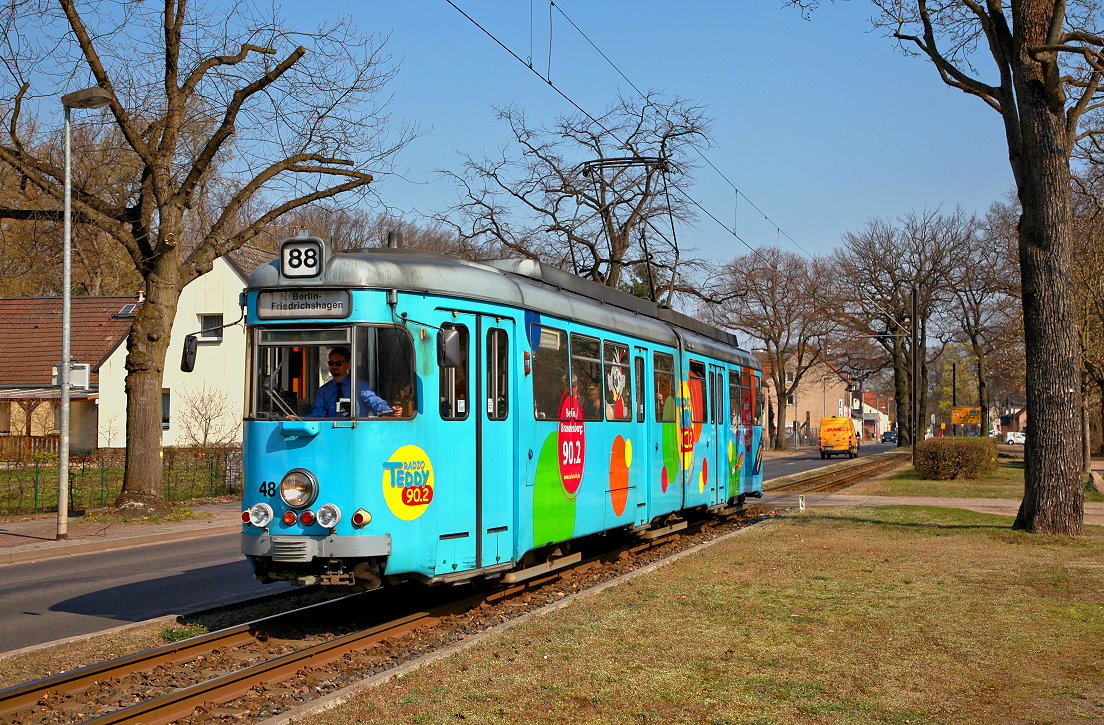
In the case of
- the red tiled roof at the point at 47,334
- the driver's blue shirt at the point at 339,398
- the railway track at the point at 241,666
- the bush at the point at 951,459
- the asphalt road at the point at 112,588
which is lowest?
the asphalt road at the point at 112,588

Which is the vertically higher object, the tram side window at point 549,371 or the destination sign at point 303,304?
Result: the destination sign at point 303,304

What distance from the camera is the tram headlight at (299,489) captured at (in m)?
9.00

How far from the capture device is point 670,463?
15.6 m

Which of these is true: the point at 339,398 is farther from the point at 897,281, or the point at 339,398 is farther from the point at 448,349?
the point at 897,281

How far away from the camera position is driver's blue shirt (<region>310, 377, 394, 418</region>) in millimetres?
9164

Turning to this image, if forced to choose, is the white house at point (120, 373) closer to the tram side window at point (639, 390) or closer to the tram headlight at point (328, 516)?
the tram side window at point (639, 390)

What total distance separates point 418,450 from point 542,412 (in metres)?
2.06

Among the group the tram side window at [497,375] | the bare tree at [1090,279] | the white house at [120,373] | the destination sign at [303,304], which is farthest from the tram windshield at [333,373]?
the white house at [120,373]

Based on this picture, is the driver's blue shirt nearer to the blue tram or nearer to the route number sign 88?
the blue tram

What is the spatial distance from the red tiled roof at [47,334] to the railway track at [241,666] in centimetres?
3652

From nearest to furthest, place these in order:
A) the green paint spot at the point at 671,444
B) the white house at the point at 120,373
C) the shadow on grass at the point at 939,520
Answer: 1. the green paint spot at the point at 671,444
2. the shadow on grass at the point at 939,520
3. the white house at the point at 120,373

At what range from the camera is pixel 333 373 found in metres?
9.23

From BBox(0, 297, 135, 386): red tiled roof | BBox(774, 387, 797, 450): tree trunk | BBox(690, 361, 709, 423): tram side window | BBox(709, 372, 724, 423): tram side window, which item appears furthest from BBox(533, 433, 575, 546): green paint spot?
BBox(774, 387, 797, 450): tree trunk

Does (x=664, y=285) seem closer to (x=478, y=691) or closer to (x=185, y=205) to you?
(x=185, y=205)
